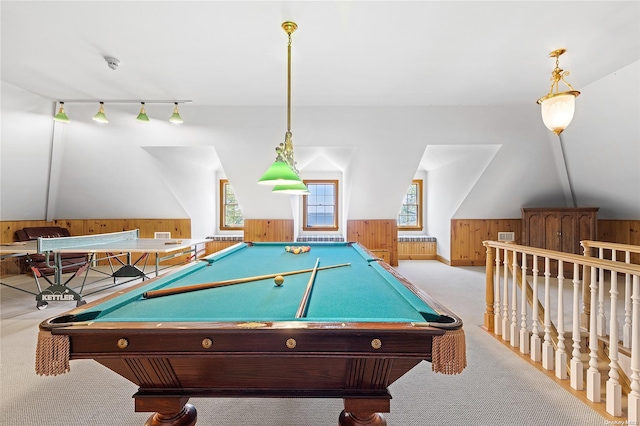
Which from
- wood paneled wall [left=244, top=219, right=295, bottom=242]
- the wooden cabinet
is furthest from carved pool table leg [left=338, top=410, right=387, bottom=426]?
the wooden cabinet

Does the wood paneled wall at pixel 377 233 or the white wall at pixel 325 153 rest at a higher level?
the white wall at pixel 325 153

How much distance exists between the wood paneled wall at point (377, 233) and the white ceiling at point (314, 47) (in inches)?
100

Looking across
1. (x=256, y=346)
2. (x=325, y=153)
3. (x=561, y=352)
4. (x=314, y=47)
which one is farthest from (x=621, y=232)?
(x=256, y=346)

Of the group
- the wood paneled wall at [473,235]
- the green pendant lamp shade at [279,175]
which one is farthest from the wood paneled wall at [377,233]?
the green pendant lamp shade at [279,175]

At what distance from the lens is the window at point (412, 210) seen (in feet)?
22.3

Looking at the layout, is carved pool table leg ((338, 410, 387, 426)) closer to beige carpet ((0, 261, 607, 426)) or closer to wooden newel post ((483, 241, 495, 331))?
beige carpet ((0, 261, 607, 426))

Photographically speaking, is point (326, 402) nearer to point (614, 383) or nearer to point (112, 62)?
point (614, 383)

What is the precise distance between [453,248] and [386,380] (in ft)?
17.8

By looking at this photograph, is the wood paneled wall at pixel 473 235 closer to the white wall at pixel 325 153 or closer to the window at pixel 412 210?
the white wall at pixel 325 153

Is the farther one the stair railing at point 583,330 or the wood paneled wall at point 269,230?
the wood paneled wall at point 269,230

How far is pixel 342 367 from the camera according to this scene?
103 centimetres

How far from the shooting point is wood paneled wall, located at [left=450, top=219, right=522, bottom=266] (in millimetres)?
5809

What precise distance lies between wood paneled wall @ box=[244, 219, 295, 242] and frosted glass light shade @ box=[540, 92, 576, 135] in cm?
402

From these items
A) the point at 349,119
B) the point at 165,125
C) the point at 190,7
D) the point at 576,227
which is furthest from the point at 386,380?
the point at 576,227
